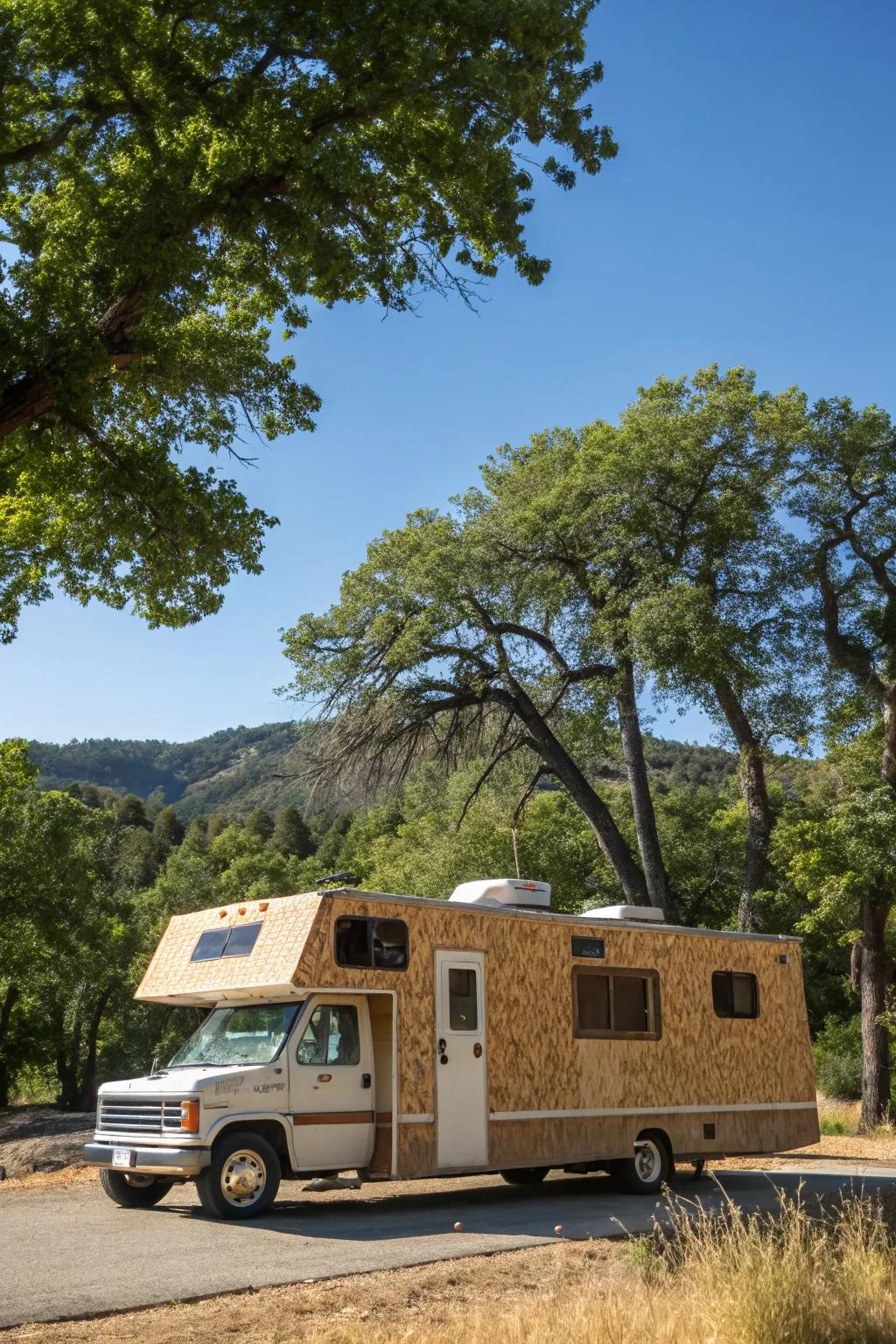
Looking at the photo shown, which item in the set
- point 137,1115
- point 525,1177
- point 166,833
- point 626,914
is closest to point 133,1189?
point 137,1115

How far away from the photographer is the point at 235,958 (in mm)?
12281

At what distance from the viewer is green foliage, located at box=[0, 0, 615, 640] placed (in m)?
10.4

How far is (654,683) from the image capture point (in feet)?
77.5

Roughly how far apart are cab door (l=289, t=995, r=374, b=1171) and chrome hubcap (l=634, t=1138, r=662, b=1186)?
3.69m

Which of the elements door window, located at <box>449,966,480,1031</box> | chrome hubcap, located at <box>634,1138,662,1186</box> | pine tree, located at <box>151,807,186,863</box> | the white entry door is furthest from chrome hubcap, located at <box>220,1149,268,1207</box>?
pine tree, located at <box>151,807,186,863</box>

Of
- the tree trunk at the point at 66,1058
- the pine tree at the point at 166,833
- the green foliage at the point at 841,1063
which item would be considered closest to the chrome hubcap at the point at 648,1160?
the green foliage at the point at 841,1063

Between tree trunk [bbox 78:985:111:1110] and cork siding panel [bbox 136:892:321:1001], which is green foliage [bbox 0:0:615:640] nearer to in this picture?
cork siding panel [bbox 136:892:321:1001]

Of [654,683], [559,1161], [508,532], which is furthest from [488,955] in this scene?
[508,532]

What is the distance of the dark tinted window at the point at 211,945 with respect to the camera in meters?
12.6

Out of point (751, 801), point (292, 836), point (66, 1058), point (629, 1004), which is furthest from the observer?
point (292, 836)

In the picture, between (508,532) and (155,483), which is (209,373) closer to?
(155,483)

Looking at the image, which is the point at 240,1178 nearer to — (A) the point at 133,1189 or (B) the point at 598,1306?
(A) the point at 133,1189

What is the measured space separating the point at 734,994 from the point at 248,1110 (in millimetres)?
6914

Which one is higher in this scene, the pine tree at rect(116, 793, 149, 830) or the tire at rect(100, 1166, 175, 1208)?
the pine tree at rect(116, 793, 149, 830)
